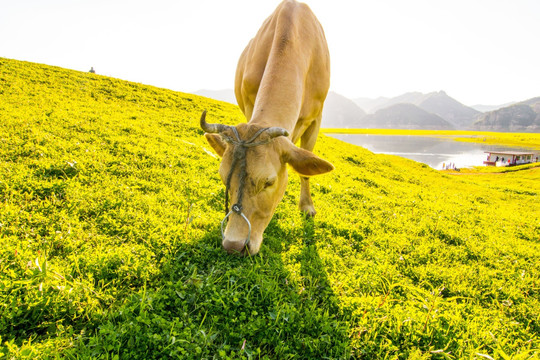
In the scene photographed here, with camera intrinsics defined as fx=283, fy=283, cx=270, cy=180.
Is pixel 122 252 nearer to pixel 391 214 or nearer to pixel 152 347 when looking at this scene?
pixel 152 347

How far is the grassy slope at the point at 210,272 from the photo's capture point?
242 centimetres

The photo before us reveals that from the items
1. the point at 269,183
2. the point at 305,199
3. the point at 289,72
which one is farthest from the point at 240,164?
the point at 305,199

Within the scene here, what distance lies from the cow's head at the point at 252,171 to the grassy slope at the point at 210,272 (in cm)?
44

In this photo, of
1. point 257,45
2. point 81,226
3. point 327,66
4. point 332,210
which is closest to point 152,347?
point 81,226

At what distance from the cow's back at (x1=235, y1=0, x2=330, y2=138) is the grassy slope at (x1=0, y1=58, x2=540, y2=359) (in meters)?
1.88

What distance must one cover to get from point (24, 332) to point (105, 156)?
15.0 ft

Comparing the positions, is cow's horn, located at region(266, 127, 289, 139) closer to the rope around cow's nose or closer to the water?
the rope around cow's nose

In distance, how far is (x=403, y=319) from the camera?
9.69 feet

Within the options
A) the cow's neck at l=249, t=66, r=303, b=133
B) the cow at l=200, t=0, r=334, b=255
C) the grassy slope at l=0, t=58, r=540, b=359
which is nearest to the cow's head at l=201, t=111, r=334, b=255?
the cow at l=200, t=0, r=334, b=255

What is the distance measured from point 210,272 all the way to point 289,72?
313 cm

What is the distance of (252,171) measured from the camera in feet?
10.5

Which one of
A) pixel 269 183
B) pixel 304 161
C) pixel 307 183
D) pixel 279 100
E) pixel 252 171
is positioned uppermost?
pixel 279 100

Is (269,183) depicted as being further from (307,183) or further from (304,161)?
(307,183)

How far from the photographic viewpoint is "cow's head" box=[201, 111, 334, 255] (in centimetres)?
321
